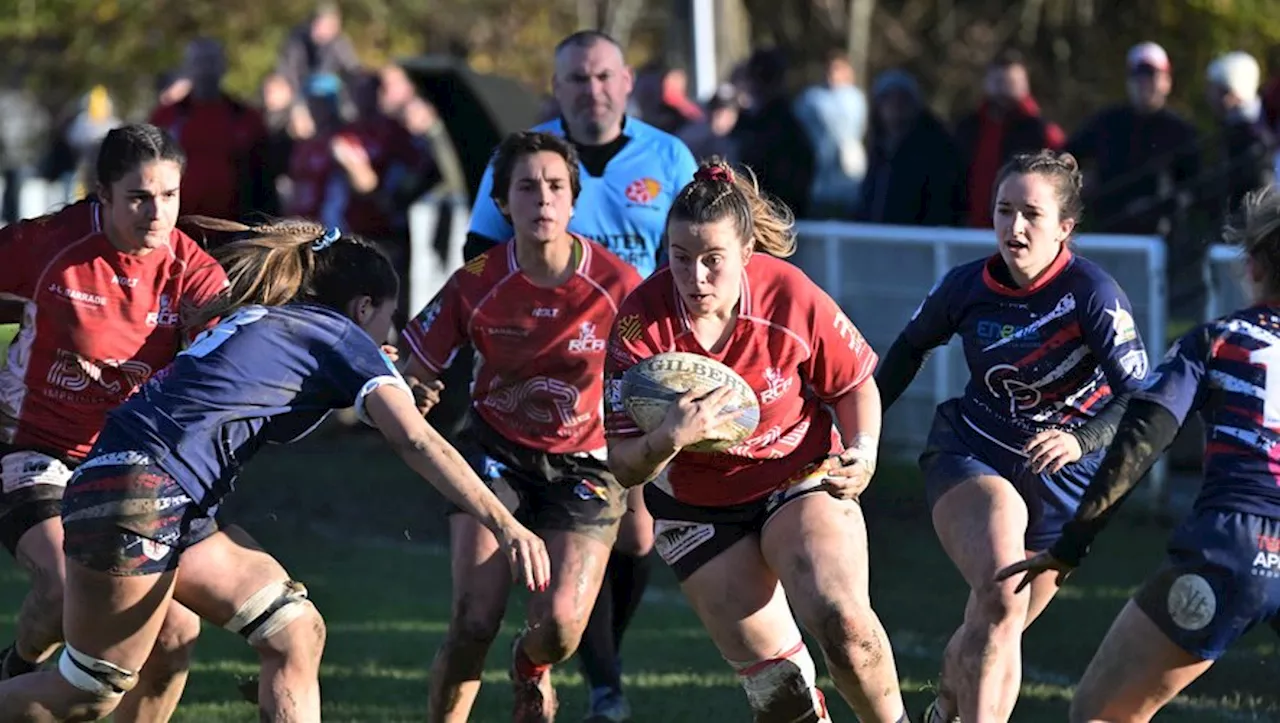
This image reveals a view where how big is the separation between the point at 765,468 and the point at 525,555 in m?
1.02

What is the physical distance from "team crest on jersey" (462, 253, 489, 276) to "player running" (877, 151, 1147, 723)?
131 centimetres

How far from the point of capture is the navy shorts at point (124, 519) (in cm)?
516

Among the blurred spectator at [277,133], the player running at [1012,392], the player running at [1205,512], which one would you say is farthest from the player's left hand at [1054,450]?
the blurred spectator at [277,133]

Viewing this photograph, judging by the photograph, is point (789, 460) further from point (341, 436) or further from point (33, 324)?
point (341, 436)

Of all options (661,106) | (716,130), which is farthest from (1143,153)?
(661,106)

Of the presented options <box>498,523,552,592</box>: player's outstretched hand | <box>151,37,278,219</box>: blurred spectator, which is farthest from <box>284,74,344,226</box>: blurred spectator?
<box>498,523,552,592</box>: player's outstretched hand

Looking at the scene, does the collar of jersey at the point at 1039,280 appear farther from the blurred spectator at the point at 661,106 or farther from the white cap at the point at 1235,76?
the blurred spectator at the point at 661,106

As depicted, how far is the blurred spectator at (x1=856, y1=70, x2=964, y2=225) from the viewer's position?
40.6 ft

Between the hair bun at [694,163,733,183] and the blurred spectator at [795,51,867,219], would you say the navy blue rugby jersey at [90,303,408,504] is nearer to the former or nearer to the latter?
the hair bun at [694,163,733,183]

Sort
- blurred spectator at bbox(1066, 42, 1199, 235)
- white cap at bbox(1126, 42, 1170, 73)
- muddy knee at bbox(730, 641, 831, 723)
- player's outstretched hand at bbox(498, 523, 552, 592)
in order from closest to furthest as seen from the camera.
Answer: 1. player's outstretched hand at bbox(498, 523, 552, 592)
2. muddy knee at bbox(730, 641, 831, 723)
3. white cap at bbox(1126, 42, 1170, 73)
4. blurred spectator at bbox(1066, 42, 1199, 235)

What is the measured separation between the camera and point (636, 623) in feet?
28.3

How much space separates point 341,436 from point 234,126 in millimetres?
2157

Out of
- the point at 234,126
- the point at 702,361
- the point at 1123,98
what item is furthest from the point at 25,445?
the point at 1123,98

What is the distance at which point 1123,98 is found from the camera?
22.4 meters
